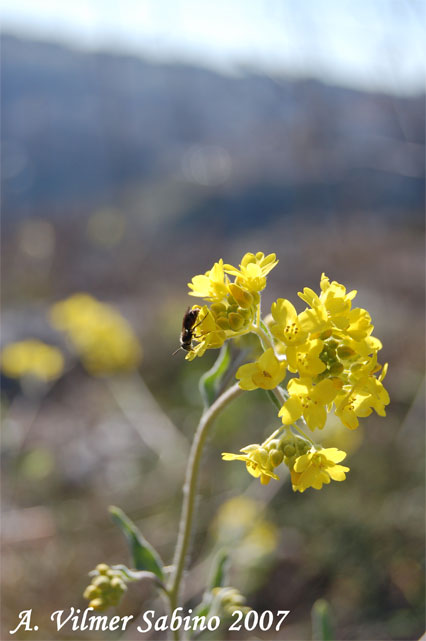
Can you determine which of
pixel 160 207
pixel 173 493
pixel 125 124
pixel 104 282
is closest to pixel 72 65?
pixel 125 124

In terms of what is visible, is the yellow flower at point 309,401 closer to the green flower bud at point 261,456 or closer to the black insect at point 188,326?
the green flower bud at point 261,456

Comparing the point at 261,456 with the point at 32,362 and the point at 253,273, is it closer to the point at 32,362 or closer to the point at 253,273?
the point at 253,273

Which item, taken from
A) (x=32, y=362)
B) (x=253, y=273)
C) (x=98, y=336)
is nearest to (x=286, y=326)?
(x=253, y=273)

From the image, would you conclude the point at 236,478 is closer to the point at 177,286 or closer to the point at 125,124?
the point at 177,286

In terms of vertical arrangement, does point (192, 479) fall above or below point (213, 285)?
below

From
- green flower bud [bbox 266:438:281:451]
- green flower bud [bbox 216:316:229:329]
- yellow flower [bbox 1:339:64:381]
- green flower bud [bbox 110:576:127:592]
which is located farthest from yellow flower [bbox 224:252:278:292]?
yellow flower [bbox 1:339:64:381]
